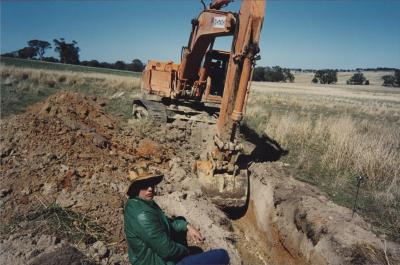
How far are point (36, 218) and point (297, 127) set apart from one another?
9.05 meters

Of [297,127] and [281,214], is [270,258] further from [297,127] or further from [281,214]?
[297,127]

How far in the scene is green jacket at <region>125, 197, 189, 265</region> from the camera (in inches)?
127

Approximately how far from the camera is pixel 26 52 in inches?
4063

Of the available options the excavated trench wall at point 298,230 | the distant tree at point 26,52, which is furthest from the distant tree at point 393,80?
the distant tree at point 26,52

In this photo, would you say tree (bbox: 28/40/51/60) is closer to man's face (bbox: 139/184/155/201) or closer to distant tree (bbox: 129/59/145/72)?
distant tree (bbox: 129/59/145/72)

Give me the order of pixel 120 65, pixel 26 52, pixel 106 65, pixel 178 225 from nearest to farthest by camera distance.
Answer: pixel 178 225 < pixel 120 65 < pixel 106 65 < pixel 26 52

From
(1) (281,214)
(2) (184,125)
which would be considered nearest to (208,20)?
(2) (184,125)

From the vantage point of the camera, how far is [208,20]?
27.2 feet

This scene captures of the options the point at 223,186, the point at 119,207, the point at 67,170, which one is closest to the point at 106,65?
the point at 67,170

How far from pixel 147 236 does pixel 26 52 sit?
115 metres

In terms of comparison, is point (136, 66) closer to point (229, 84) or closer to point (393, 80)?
point (393, 80)

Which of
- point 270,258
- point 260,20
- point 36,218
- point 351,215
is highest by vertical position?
point 260,20

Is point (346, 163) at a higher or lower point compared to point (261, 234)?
higher

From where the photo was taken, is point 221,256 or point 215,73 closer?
point 221,256
